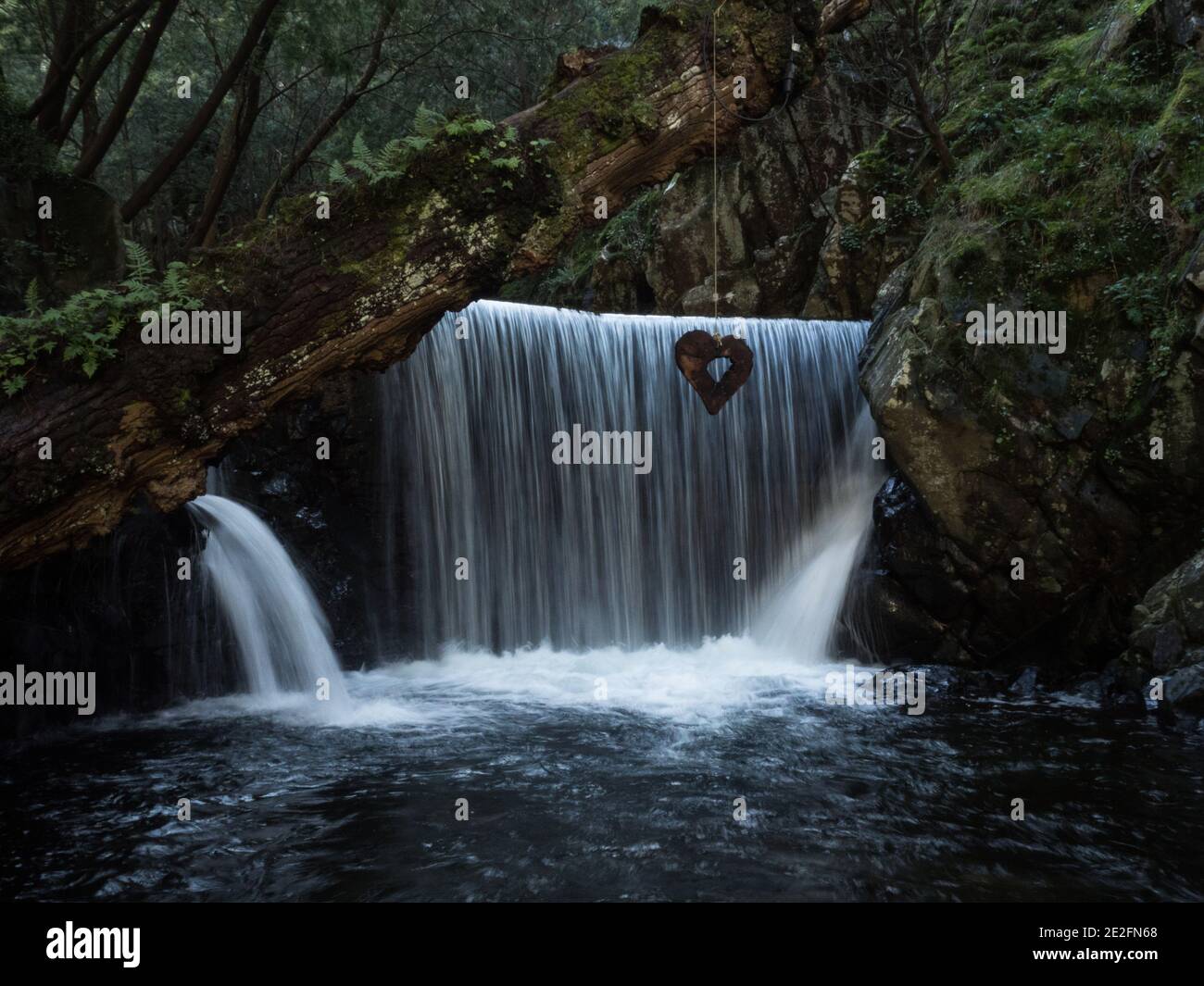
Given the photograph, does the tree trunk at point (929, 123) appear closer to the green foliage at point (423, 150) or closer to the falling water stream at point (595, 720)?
the falling water stream at point (595, 720)

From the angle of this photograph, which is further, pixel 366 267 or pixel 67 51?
pixel 67 51

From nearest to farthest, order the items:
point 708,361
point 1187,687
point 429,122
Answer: point 429,122, point 708,361, point 1187,687

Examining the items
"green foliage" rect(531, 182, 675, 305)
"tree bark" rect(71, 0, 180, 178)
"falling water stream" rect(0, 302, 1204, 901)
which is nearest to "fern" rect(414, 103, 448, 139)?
"falling water stream" rect(0, 302, 1204, 901)

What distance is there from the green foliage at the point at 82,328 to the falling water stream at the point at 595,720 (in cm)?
276

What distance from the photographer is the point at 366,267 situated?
5605mm

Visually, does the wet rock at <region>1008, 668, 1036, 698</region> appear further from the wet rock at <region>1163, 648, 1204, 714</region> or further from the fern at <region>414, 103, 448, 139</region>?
the fern at <region>414, 103, 448, 139</region>

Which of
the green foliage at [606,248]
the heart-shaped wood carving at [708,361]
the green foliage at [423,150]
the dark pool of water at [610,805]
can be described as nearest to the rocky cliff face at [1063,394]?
the dark pool of water at [610,805]

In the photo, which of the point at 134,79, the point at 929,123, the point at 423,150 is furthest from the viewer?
the point at 929,123

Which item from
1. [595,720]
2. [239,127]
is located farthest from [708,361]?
[239,127]

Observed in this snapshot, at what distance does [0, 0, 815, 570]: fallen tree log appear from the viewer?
512 cm

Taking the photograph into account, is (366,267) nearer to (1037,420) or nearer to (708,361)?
(708,361)

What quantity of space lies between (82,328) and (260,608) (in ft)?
14.6

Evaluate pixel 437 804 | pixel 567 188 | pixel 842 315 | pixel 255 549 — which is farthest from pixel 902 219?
pixel 437 804

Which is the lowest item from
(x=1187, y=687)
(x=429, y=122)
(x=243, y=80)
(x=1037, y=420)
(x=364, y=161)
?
(x=1187, y=687)
